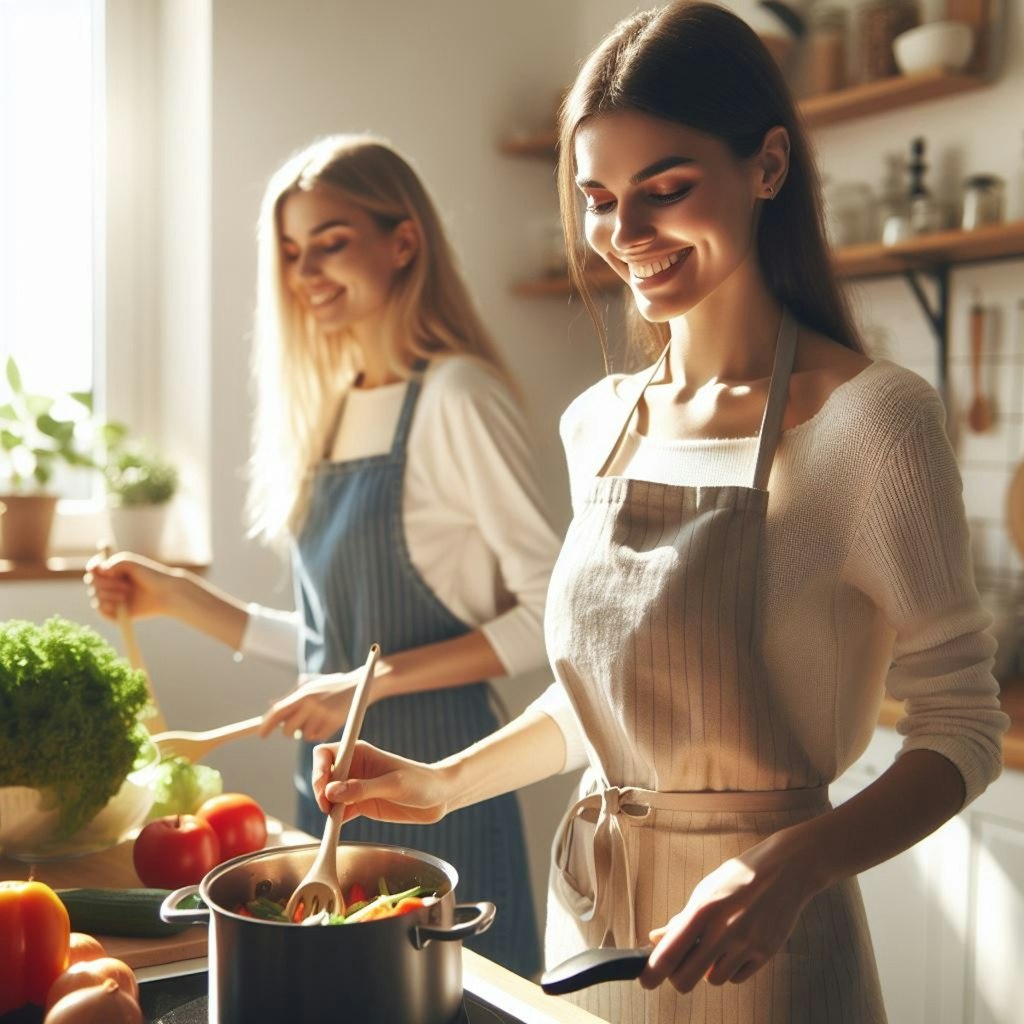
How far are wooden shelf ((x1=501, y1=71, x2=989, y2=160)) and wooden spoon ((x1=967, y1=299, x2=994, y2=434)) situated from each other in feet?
1.28

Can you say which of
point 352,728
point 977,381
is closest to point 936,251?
point 977,381

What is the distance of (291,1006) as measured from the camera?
736 mm

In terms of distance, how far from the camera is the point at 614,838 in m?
1.09

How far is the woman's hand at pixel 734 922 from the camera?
0.78 meters

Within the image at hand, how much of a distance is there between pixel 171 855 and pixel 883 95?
187cm

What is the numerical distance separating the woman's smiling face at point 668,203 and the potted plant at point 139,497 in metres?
1.64

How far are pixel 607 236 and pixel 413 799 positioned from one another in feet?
1.62

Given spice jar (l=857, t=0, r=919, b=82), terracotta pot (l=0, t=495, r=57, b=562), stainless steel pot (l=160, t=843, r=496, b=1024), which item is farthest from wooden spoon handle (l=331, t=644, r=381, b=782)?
spice jar (l=857, t=0, r=919, b=82)

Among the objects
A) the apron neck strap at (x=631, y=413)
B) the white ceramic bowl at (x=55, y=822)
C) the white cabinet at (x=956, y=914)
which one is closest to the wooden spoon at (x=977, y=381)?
the white cabinet at (x=956, y=914)

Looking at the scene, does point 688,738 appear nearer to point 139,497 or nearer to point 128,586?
point 128,586

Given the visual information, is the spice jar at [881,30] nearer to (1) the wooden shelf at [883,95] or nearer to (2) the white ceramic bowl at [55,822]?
(1) the wooden shelf at [883,95]

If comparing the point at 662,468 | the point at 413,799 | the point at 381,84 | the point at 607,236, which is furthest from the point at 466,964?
the point at 381,84

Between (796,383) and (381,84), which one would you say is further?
(381,84)

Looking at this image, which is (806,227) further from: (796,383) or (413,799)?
(413,799)
